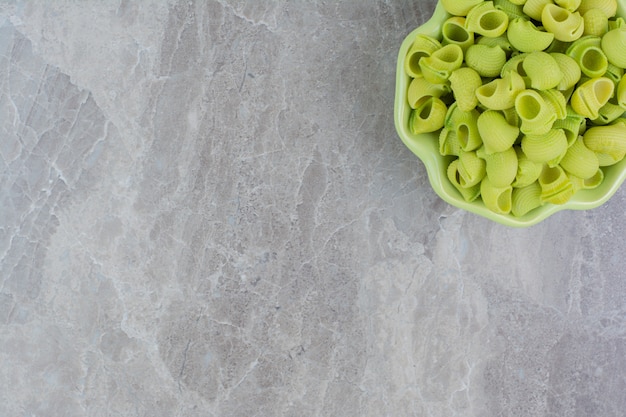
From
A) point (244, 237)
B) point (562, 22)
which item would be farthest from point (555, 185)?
point (244, 237)

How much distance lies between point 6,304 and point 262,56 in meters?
0.37

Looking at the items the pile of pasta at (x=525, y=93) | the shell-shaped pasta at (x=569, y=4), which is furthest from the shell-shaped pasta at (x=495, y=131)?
the shell-shaped pasta at (x=569, y=4)

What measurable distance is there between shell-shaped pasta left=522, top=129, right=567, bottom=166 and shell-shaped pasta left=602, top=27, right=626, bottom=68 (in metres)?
0.07

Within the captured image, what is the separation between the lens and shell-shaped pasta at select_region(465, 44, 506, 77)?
1.93 feet

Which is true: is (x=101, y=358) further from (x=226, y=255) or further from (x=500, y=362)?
(x=500, y=362)

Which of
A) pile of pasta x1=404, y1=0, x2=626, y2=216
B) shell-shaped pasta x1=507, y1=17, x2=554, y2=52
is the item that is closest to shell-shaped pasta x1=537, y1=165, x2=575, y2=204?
pile of pasta x1=404, y1=0, x2=626, y2=216

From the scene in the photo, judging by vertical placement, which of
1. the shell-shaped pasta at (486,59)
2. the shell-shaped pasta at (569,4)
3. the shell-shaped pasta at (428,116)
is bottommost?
the shell-shaped pasta at (428,116)

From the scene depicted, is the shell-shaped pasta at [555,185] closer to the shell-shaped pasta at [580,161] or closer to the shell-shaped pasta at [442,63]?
the shell-shaped pasta at [580,161]

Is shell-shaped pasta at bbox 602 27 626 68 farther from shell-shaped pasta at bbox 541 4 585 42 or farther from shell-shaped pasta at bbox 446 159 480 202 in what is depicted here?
shell-shaped pasta at bbox 446 159 480 202

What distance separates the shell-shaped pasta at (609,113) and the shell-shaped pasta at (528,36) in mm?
72

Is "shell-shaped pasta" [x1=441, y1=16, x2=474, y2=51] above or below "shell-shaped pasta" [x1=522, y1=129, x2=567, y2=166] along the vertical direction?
above

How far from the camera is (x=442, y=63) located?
591mm

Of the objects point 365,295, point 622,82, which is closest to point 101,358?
point 365,295

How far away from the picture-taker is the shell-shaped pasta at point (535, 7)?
583 mm
